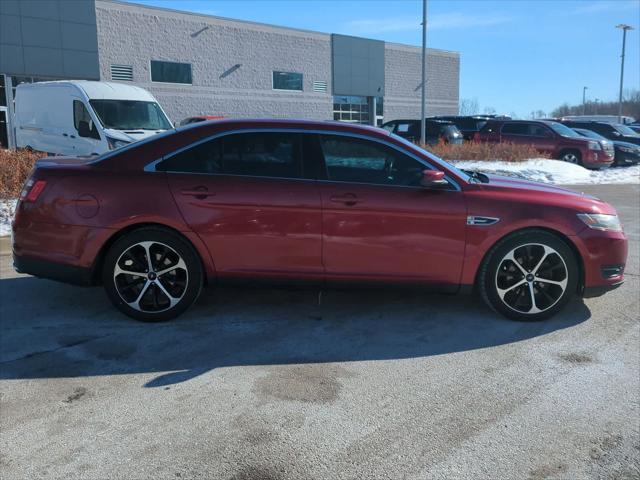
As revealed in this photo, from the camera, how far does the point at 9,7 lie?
82.5 feet

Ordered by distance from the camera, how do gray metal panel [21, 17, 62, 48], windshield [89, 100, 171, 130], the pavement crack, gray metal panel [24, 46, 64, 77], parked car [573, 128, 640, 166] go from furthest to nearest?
gray metal panel [24, 46, 64, 77], gray metal panel [21, 17, 62, 48], parked car [573, 128, 640, 166], windshield [89, 100, 171, 130], the pavement crack

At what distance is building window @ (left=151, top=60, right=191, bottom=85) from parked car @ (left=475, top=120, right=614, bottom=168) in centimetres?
1671

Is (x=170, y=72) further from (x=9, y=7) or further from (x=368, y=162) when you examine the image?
(x=368, y=162)

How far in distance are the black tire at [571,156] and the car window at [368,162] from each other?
17.7 metres

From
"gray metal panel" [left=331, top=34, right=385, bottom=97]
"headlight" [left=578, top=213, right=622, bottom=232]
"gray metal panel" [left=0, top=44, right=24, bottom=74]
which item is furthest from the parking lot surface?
"gray metal panel" [left=331, top=34, right=385, bottom=97]

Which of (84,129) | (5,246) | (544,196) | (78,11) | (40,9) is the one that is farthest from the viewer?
(78,11)

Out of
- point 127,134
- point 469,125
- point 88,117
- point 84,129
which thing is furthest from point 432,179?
point 469,125

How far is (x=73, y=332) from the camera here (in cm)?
451

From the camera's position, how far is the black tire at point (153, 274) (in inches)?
179

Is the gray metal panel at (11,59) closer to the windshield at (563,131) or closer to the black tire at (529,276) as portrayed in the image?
the windshield at (563,131)

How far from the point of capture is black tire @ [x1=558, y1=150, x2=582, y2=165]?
20.3 m

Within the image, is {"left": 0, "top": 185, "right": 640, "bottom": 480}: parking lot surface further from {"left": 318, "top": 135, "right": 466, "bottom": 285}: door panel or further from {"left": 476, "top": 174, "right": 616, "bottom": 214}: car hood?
{"left": 476, "top": 174, "right": 616, "bottom": 214}: car hood

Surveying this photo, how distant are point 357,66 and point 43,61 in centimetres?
1981

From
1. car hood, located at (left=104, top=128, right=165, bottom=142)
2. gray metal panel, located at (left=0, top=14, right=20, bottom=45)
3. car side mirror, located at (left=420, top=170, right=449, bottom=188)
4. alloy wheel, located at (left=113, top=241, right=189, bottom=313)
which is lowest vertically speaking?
alloy wheel, located at (left=113, top=241, right=189, bottom=313)
